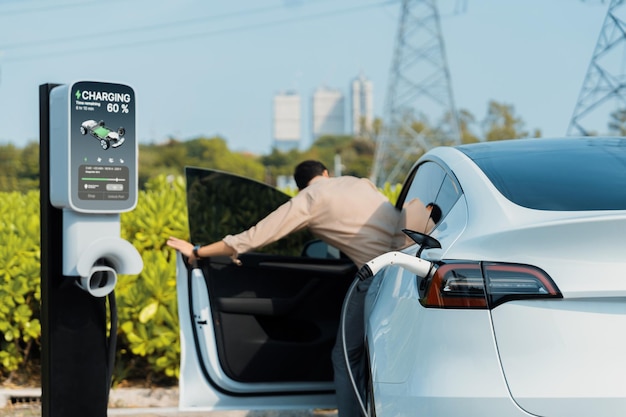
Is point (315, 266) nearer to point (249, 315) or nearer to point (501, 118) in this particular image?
point (249, 315)

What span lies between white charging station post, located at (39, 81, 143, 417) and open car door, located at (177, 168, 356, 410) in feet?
2.12

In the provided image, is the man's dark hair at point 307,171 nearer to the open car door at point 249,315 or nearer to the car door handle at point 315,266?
the open car door at point 249,315

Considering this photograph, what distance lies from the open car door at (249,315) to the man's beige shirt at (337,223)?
23 centimetres

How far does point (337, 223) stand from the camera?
14.3 ft

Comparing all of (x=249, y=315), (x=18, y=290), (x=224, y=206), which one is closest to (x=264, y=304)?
(x=249, y=315)

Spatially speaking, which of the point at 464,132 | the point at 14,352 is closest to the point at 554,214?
the point at 14,352

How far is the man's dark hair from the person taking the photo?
4730 millimetres

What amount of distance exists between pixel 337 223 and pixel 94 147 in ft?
4.22

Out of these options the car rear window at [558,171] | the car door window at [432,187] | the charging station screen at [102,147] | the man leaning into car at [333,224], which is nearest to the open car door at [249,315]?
the man leaning into car at [333,224]

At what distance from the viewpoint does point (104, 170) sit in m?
3.60

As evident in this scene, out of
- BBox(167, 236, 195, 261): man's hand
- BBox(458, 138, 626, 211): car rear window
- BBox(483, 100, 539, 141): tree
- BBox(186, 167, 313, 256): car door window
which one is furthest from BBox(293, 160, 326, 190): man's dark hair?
BBox(483, 100, 539, 141): tree

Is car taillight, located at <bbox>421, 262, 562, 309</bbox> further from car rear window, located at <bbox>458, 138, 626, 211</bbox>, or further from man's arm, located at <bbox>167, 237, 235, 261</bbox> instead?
man's arm, located at <bbox>167, 237, 235, 261</bbox>

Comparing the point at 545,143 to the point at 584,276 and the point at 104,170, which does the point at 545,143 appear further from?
the point at 104,170

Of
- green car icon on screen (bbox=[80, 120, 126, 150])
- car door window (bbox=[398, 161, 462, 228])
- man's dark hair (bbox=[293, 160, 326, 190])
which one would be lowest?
car door window (bbox=[398, 161, 462, 228])
